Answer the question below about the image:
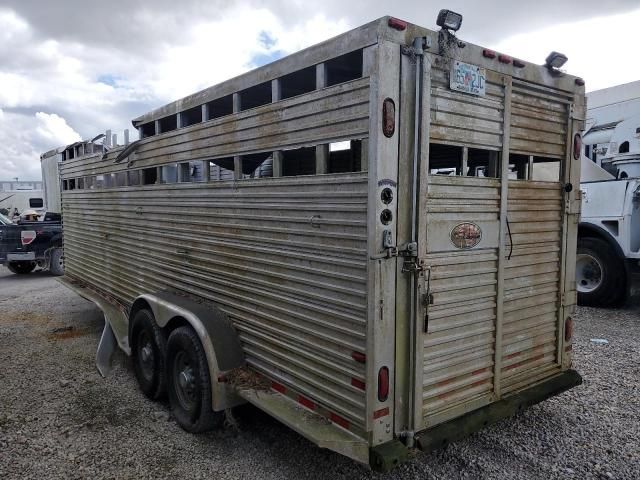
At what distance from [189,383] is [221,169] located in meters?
1.68

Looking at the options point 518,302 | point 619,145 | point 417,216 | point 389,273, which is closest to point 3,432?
point 389,273

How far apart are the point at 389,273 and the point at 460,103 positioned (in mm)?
1096

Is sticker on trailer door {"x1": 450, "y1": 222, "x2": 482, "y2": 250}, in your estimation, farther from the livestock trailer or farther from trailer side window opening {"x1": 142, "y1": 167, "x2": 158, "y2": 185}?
trailer side window opening {"x1": 142, "y1": 167, "x2": 158, "y2": 185}

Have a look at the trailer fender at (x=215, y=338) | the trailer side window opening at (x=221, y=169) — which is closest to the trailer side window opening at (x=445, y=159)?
the trailer side window opening at (x=221, y=169)

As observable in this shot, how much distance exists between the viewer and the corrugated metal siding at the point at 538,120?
3.15 metres

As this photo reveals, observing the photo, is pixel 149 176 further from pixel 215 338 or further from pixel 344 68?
pixel 344 68

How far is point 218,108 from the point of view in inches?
153

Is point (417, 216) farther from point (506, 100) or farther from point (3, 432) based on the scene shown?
point (3, 432)

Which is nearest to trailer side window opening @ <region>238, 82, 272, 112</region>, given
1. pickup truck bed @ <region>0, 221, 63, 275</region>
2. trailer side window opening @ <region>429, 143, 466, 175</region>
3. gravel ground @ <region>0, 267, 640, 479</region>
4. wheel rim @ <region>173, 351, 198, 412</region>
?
trailer side window opening @ <region>429, 143, 466, 175</region>

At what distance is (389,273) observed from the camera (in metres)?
2.52

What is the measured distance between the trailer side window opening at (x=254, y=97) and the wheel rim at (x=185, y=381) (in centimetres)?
195

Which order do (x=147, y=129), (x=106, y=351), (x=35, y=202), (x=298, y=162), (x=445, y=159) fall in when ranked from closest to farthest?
(x=298, y=162) → (x=445, y=159) → (x=147, y=129) → (x=106, y=351) → (x=35, y=202)

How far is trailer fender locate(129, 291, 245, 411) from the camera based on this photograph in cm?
333

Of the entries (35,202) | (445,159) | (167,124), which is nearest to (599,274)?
(445,159)
